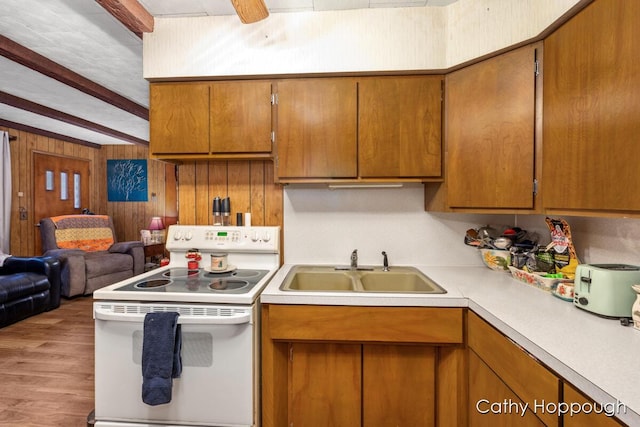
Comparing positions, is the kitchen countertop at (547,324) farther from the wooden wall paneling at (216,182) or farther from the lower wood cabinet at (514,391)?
the wooden wall paneling at (216,182)

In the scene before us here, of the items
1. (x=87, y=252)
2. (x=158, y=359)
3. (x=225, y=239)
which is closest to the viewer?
(x=158, y=359)

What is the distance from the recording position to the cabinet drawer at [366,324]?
1289 millimetres

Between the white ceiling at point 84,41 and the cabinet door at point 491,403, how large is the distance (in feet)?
5.98

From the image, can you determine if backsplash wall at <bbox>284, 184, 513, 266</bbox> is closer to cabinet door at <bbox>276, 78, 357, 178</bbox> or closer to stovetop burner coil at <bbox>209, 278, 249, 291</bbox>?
cabinet door at <bbox>276, 78, 357, 178</bbox>

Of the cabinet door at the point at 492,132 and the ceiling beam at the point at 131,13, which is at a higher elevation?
the ceiling beam at the point at 131,13

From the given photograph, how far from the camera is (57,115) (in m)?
3.83

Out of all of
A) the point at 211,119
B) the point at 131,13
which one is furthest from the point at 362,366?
the point at 131,13

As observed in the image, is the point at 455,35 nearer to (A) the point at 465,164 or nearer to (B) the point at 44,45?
(A) the point at 465,164

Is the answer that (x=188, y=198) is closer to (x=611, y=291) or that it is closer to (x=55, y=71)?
(x=55, y=71)

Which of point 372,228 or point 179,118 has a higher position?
point 179,118

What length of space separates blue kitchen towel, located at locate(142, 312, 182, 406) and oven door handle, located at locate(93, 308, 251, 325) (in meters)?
0.05

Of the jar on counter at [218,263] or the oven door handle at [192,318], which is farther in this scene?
the jar on counter at [218,263]

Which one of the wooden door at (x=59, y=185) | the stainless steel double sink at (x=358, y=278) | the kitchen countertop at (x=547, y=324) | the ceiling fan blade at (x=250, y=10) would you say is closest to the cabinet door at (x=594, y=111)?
the kitchen countertop at (x=547, y=324)

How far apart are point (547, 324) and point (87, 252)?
17.5 ft
